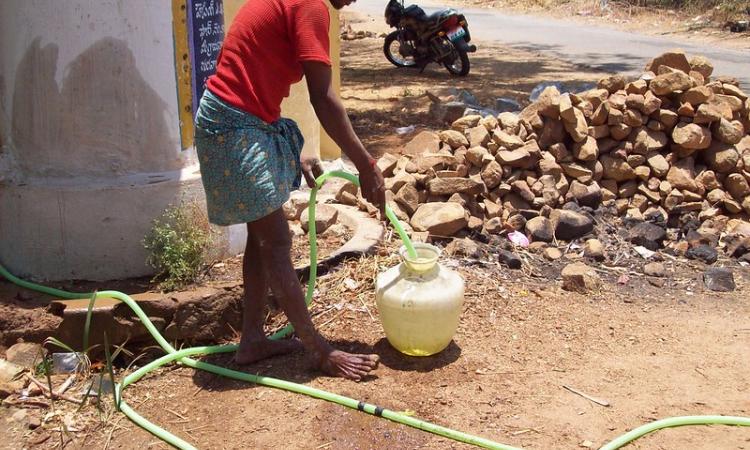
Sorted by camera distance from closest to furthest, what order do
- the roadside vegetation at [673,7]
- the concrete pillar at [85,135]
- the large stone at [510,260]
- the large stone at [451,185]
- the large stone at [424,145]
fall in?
the concrete pillar at [85,135] < the large stone at [510,260] < the large stone at [451,185] < the large stone at [424,145] < the roadside vegetation at [673,7]

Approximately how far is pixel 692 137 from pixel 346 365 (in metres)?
3.33

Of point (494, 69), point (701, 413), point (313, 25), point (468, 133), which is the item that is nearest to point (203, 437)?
point (313, 25)

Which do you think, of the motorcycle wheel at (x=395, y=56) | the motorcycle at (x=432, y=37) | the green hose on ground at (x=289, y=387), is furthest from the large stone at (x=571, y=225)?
the motorcycle wheel at (x=395, y=56)

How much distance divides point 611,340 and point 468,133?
2.23 m

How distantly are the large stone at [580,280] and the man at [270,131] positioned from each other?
154 cm

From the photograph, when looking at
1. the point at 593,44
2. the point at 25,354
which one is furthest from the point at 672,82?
the point at 593,44

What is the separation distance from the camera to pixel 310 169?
3395mm

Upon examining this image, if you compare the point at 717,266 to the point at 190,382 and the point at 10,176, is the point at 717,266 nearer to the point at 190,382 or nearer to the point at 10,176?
the point at 190,382

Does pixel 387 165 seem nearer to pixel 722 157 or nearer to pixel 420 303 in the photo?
pixel 420 303

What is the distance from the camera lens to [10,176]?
12.9 ft

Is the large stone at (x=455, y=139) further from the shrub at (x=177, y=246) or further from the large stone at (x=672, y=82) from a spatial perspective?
the shrub at (x=177, y=246)

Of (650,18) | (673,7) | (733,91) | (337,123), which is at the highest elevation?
(673,7)

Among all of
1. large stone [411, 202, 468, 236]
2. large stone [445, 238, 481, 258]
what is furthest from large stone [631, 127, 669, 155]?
large stone [445, 238, 481, 258]

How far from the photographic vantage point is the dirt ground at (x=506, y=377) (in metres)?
3.01
